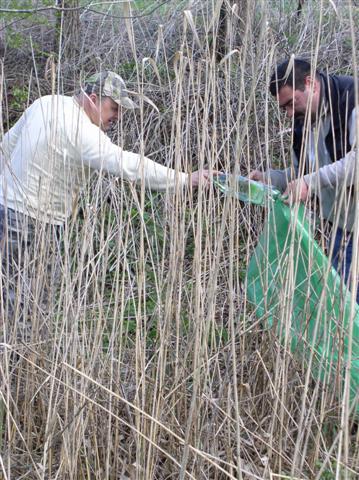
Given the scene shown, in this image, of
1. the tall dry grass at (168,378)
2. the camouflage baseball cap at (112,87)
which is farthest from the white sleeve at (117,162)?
the tall dry grass at (168,378)

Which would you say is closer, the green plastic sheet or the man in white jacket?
the green plastic sheet

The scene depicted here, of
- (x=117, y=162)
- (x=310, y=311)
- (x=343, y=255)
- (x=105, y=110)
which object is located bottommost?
(x=310, y=311)

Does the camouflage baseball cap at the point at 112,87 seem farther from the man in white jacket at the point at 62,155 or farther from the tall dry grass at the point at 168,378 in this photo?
the tall dry grass at the point at 168,378

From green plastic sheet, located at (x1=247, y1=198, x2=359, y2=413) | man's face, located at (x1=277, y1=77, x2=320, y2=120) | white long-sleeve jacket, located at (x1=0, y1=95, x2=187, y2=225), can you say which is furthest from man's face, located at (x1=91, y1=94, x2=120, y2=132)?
green plastic sheet, located at (x1=247, y1=198, x2=359, y2=413)

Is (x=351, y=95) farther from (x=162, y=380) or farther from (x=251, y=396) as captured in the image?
(x=162, y=380)

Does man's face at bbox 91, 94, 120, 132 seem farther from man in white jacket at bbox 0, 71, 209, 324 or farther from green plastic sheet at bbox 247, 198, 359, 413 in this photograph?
green plastic sheet at bbox 247, 198, 359, 413

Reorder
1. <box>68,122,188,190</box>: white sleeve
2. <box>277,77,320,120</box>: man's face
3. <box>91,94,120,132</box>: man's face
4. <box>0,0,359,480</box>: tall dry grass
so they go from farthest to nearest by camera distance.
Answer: <box>91,94,120,132</box>: man's face, <box>277,77,320,120</box>: man's face, <box>68,122,188,190</box>: white sleeve, <box>0,0,359,480</box>: tall dry grass

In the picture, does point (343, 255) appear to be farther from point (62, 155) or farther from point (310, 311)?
point (62, 155)

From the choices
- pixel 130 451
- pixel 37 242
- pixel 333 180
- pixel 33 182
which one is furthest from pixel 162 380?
pixel 33 182

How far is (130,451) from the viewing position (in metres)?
1.87

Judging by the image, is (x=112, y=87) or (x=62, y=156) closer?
(x=62, y=156)

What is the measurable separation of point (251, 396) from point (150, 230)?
6.43ft

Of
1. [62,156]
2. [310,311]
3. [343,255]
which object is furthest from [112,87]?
[343,255]

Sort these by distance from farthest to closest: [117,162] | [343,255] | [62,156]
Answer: [62,156], [117,162], [343,255]
